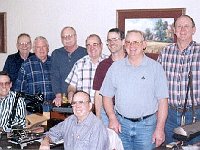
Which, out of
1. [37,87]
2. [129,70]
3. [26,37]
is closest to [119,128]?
[129,70]

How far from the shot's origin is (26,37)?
15.8ft

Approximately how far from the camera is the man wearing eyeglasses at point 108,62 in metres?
3.52

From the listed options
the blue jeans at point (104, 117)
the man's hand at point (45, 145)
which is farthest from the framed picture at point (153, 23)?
the man's hand at point (45, 145)

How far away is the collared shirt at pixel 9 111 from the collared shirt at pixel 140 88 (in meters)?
1.06

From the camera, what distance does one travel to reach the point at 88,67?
402cm

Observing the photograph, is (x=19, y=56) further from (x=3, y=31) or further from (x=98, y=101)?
(x=98, y=101)

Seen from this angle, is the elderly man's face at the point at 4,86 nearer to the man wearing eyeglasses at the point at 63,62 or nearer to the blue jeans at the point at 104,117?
the man wearing eyeglasses at the point at 63,62

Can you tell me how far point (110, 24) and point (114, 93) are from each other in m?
A: 1.98

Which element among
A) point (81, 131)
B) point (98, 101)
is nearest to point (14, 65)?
point (98, 101)

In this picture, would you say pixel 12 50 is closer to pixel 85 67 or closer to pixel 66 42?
pixel 66 42

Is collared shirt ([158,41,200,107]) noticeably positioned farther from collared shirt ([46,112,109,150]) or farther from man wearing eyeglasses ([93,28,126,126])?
collared shirt ([46,112,109,150])

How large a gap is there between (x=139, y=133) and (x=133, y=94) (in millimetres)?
349

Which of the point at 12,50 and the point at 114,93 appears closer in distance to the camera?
the point at 114,93

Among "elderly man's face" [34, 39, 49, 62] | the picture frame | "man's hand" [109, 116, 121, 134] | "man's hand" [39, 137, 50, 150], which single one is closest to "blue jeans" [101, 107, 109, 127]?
"man's hand" [109, 116, 121, 134]
